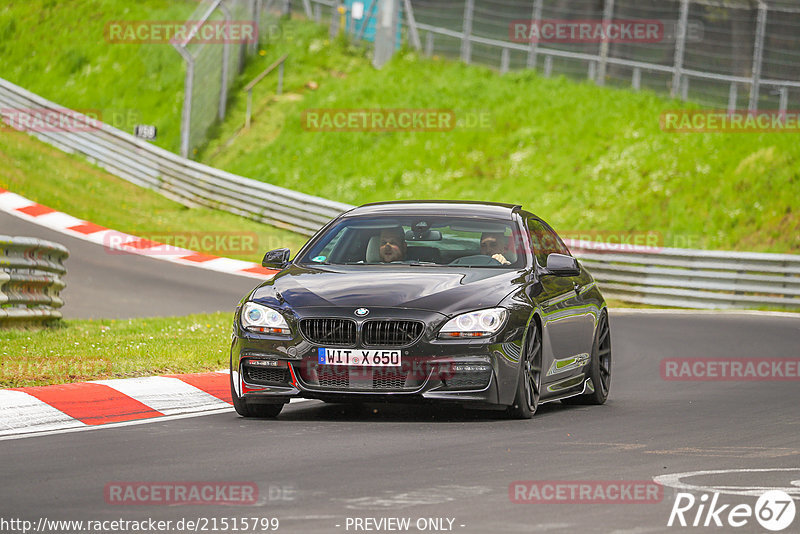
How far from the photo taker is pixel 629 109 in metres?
33.1

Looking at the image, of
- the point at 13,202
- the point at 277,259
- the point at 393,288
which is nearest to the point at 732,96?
the point at 13,202

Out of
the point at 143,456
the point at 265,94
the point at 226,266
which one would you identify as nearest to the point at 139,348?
the point at 143,456

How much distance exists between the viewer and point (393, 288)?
9570 mm

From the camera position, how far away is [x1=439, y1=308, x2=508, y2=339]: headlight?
9.30 m

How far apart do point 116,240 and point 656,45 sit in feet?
40.7

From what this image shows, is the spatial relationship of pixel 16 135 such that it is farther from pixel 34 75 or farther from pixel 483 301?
pixel 483 301

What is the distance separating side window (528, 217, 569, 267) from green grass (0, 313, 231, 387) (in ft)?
9.89

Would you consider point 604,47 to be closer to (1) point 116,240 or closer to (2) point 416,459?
(1) point 116,240

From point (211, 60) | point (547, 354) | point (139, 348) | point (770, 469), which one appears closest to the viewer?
point (770, 469)

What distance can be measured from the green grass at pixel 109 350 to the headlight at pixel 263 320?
1802 millimetres

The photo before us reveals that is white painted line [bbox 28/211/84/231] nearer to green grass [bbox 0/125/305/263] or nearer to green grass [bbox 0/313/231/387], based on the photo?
green grass [bbox 0/125/305/263]

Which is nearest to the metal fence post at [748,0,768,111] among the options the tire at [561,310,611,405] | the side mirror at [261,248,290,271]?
the tire at [561,310,611,405]

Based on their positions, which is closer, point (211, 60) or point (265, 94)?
point (211, 60)

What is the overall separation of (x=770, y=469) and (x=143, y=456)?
3.35m
